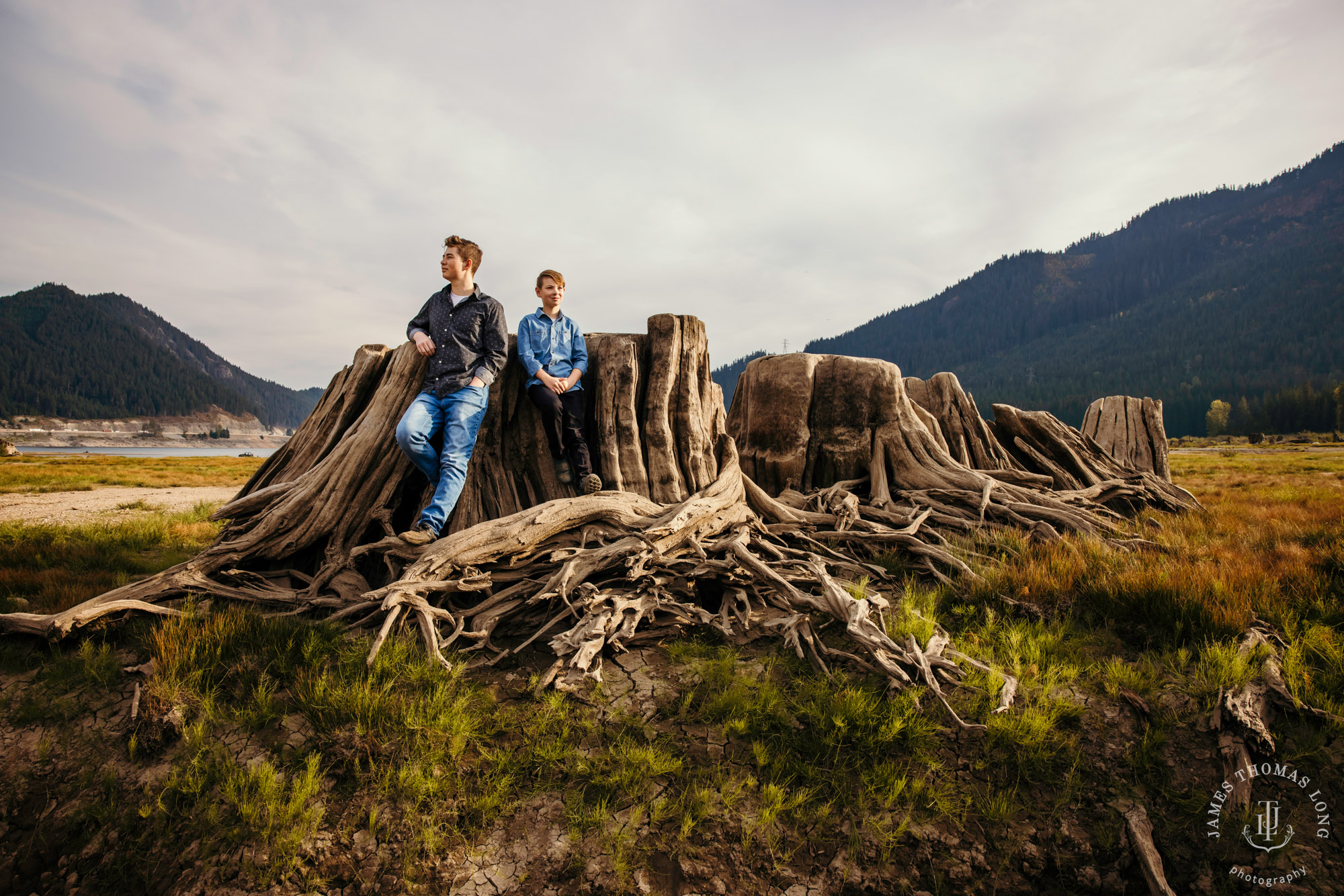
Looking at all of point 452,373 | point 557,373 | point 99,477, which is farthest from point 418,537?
point 99,477

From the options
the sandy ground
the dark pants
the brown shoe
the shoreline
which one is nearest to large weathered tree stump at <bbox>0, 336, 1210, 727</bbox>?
the brown shoe

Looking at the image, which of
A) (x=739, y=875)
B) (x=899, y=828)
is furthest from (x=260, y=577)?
(x=899, y=828)

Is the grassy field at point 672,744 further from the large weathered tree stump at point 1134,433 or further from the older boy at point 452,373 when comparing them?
the large weathered tree stump at point 1134,433

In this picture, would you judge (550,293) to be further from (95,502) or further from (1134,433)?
(95,502)

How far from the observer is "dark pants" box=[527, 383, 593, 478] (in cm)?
550

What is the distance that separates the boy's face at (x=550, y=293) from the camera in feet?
18.6

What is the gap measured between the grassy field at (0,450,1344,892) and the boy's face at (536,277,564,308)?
328 cm

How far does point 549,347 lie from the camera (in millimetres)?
5641

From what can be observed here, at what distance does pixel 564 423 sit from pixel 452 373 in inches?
44.9

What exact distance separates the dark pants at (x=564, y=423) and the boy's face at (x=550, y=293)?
838 mm

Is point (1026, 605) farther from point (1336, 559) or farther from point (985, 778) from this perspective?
point (1336, 559)

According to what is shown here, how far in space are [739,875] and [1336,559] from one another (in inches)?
228

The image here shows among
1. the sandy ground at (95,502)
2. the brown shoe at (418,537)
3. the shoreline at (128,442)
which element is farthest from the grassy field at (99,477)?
the shoreline at (128,442)

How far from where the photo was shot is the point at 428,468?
504 cm
